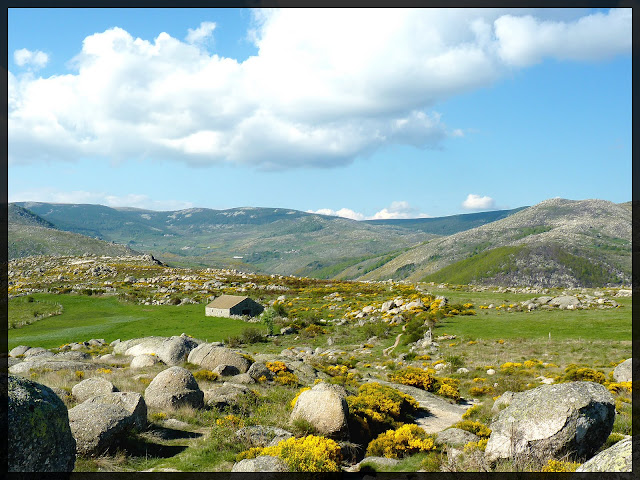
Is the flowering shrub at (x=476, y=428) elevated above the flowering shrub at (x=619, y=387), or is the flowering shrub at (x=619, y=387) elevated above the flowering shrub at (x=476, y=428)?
the flowering shrub at (x=476, y=428)

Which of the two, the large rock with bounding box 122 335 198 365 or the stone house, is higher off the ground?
the large rock with bounding box 122 335 198 365

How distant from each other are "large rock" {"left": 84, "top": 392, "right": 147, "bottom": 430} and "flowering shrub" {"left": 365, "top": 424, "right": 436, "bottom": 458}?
9.64 meters

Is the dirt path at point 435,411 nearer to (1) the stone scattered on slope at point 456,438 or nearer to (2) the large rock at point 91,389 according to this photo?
(1) the stone scattered on slope at point 456,438

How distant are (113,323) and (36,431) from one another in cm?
6314

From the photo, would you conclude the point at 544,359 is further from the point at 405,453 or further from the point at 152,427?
the point at 152,427

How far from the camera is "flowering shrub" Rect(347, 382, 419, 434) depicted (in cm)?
2017

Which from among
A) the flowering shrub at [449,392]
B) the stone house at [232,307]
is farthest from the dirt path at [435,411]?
the stone house at [232,307]

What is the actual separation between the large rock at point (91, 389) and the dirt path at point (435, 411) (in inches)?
639

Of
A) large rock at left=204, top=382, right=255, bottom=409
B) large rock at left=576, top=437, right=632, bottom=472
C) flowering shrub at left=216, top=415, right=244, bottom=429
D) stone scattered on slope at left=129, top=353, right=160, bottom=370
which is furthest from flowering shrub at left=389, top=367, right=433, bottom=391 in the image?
large rock at left=576, top=437, right=632, bottom=472

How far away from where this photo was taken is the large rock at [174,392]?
64.8 ft

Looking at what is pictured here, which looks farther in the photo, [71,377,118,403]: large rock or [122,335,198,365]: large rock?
[122,335,198,365]: large rock

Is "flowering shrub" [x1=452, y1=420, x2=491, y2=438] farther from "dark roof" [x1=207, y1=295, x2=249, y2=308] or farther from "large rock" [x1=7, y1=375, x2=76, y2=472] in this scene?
"dark roof" [x1=207, y1=295, x2=249, y2=308]

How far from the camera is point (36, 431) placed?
34.3ft

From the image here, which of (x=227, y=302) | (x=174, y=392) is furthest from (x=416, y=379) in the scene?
(x=227, y=302)
